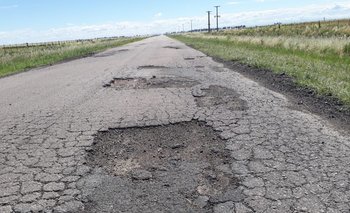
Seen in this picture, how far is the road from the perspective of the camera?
3311mm

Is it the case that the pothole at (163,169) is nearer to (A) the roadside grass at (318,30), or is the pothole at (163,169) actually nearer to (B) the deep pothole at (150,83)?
(B) the deep pothole at (150,83)

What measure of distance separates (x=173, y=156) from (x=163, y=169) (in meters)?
0.40

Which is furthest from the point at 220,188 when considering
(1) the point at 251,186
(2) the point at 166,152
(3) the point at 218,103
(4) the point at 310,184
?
(3) the point at 218,103

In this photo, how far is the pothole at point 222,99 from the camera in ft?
22.5

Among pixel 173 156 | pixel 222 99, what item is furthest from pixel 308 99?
pixel 173 156

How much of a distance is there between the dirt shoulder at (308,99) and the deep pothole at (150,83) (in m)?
1.92

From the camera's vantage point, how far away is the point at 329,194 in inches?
129

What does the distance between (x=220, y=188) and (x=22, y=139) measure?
10.2 feet

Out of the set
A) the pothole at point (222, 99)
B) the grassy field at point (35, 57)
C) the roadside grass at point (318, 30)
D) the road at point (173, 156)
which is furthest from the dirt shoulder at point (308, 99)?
the roadside grass at point (318, 30)

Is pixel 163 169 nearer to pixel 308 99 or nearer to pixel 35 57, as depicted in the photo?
pixel 308 99

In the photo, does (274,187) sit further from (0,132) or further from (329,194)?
(0,132)

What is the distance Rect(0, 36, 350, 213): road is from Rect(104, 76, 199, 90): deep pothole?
1.69 meters

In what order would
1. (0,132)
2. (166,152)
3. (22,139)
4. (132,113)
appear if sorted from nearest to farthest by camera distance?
1. (166,152)
2. (22,139)
3. (0,132)
4. (132,113)

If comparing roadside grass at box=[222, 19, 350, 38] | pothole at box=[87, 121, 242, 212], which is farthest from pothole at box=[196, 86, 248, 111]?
roadside grass at box=[222, 19, 350, 38]
